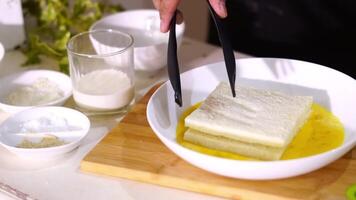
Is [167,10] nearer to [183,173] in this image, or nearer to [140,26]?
[183,173]

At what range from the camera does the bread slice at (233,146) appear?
0.89m

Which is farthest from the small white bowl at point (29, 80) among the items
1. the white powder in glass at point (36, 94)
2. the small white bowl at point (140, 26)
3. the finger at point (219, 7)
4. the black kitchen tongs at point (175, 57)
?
the finger at point (219, 7)

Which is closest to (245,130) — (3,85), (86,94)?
(86,94)

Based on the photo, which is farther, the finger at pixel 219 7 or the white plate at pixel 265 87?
the finger at pixel 219 7

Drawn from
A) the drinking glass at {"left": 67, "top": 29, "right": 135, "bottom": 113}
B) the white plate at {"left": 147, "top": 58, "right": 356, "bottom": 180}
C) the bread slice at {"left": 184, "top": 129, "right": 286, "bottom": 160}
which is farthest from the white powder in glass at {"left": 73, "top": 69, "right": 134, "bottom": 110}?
the bread slice at {"left": 184, "top": 129, "right": 286, "bottom": 160}

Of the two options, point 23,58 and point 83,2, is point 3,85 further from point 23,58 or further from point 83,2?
point 83,2

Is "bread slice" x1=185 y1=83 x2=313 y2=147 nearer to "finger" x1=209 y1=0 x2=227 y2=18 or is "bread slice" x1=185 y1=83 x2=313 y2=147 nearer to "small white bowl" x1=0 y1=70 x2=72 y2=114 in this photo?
"finger" x1=209 y1=0 x2=227 y2=18

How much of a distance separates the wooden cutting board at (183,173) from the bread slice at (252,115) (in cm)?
7

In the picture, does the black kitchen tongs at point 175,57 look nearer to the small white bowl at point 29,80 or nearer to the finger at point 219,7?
the finger at point 219,7

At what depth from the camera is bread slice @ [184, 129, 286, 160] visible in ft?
2.92

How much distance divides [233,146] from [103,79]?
1.12 ft

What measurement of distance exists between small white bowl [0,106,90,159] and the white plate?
0.14 metres

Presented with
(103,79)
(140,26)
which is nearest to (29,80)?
(103,79)

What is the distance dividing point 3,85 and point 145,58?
11.8 inches
